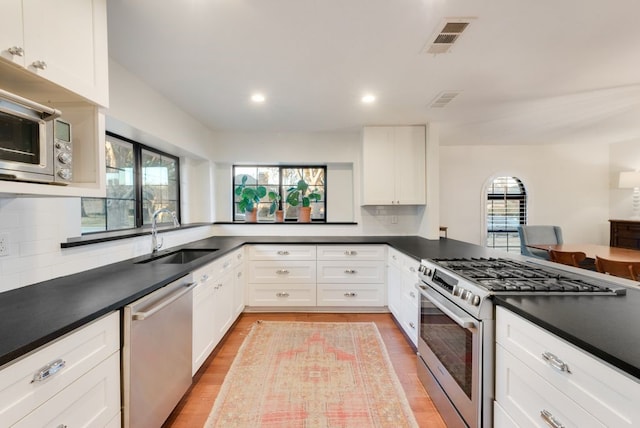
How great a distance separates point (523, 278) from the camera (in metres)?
1.54

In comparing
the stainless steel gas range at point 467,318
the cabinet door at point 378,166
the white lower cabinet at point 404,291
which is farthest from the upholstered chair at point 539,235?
the stainless steel gas range at point 467,318

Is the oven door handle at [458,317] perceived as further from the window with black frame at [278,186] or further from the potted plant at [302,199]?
the window with black frame at [278,186]

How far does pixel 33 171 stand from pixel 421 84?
259 centimetres

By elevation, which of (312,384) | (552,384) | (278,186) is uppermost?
(278,186)

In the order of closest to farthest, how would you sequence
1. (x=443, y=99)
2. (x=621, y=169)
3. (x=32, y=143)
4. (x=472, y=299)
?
(x=32, y=143), (x=472, y=299), (x=443, y=99), (x=621, y=169)

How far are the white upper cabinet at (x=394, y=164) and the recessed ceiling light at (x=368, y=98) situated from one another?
778 millimetres

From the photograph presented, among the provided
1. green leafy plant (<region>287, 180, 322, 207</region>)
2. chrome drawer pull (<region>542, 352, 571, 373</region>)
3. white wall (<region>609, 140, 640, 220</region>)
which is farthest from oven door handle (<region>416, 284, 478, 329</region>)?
white wall (<region>609, 140, 640, 220</region>)

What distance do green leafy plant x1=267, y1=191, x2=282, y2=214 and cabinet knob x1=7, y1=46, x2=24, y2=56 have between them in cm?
309

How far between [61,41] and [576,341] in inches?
90.3

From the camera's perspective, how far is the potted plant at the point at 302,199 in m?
3.88

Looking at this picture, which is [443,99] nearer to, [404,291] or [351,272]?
[404,291]

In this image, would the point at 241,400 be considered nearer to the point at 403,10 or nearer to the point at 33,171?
the point at 33,171

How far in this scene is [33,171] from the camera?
1107 mm

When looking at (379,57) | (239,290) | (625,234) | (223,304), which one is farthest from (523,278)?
(625,234)
